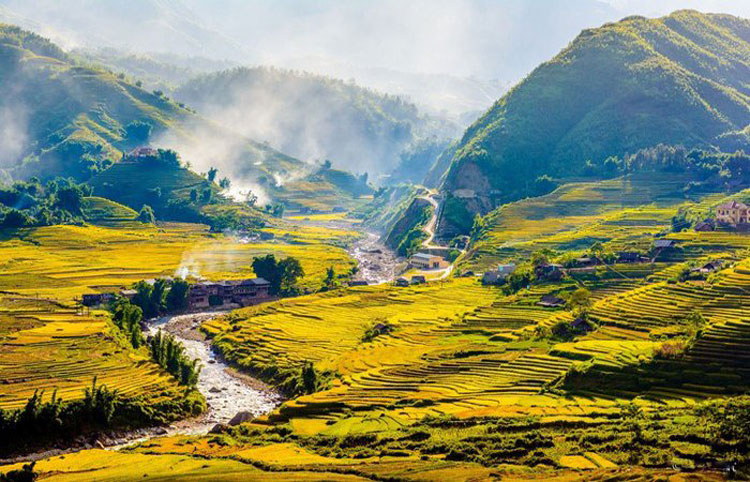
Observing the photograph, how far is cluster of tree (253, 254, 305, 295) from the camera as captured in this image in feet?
348

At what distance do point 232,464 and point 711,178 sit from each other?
350 ft

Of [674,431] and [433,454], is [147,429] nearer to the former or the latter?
[433,454]

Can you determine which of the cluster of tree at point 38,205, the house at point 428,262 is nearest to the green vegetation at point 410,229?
the house at point 428,262

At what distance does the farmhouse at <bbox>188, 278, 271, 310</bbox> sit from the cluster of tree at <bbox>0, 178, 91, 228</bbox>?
4172 cm

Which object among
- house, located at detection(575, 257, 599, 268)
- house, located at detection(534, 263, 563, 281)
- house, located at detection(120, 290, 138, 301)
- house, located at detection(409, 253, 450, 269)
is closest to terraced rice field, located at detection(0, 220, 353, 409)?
house, located at detection(120, 290, 138, 301)

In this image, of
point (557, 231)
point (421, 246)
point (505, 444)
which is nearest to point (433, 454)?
point (505, 444)

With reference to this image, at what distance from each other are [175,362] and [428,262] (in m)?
60.3

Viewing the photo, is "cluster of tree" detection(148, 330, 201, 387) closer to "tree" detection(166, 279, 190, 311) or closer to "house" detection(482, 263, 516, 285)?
"tree" detection(166, 279, 190, 311)

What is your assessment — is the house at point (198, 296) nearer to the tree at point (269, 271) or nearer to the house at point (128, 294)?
the house at point (128, 294)

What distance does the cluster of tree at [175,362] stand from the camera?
65188mm

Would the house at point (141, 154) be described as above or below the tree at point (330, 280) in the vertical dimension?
above

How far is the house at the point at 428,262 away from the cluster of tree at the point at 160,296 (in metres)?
36.8

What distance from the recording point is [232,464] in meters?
42.8

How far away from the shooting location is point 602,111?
16638 centimetres
